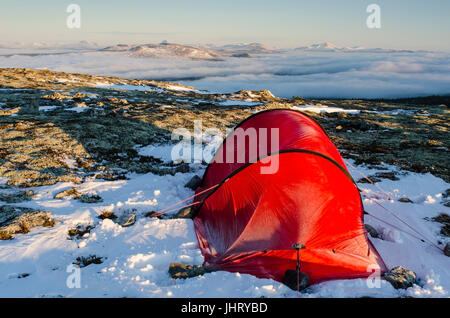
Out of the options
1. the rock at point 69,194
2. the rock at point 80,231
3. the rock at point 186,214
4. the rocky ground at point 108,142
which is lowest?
the rock at point 80,231

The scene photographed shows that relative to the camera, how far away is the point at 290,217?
20.9 ft

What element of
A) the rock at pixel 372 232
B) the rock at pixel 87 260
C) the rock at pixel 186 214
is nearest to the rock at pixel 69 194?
the rock at pixel 87 260

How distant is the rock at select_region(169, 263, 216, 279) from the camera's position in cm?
580

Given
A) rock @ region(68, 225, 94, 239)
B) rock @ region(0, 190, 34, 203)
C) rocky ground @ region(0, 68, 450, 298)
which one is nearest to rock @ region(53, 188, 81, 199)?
rocky ground @ region(0, 68, 450, 298)

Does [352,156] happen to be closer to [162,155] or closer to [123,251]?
[162,155]

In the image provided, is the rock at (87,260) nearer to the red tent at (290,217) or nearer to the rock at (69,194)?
the red tent at (290,217)

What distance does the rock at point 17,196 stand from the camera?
353 inches

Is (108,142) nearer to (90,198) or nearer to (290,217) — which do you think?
(90,198)

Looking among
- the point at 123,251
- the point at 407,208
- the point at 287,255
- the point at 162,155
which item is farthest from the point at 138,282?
the point at 162,155

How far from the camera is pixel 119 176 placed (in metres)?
11.9

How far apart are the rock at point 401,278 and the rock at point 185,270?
12.3ft

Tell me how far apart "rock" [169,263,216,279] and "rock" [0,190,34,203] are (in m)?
6.49

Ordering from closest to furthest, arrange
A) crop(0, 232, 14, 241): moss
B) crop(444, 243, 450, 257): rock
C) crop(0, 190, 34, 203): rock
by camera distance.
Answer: crop(444, 243, 450, 257): rock
crop(0, 232, 14, 241): moss
crop(0, 190, 34, 203): rock

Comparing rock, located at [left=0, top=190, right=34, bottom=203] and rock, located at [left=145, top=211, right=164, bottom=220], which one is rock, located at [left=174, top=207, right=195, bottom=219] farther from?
rock, located at [left=0, top=190, right=34, bottom=203]
